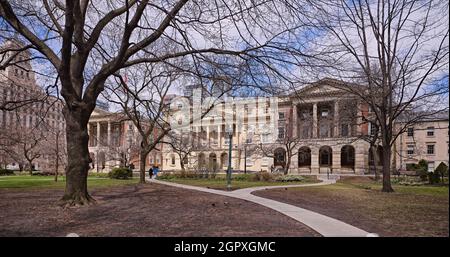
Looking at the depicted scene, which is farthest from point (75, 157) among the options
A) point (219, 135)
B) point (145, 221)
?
point (219, 135)

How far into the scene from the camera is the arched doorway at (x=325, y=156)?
66000mm

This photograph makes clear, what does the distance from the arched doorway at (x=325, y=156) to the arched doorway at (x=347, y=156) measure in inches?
89.7

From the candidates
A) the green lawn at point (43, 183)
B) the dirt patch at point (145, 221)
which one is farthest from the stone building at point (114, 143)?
the dirt patch at point (145, 221)

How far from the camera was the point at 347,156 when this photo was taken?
66.5m

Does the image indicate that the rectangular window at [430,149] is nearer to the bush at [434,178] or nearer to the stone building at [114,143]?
the bush at [434,178]

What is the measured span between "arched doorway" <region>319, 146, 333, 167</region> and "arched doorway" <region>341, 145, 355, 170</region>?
7.48ft

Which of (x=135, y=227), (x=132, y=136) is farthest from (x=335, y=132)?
(x=135, y=227)

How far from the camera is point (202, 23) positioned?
38.1ft

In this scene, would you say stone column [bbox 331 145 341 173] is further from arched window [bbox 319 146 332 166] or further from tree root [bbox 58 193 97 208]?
tree root [bbox 58 193 97 208]

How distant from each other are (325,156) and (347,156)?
3.97 metres

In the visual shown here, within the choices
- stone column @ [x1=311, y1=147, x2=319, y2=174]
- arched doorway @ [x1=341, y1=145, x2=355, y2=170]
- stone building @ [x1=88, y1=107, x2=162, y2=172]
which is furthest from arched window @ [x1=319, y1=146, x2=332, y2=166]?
stone building @ [x1=88, y1=107, x2=162, y2=172]

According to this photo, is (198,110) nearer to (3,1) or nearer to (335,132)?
(3,1)

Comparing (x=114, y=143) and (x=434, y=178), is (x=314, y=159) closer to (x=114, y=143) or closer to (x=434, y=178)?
(x=434, y=178)

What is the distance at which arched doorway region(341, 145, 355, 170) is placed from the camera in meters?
65.1
